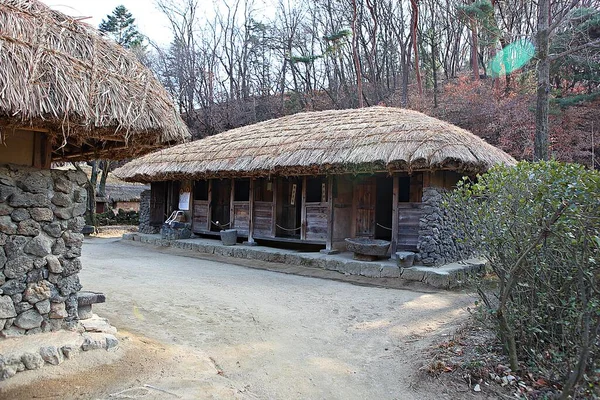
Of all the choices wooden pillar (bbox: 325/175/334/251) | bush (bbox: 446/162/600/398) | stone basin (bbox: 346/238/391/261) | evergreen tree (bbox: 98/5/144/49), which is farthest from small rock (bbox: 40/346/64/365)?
evergreen tree (bbox: 98/5/144/49)

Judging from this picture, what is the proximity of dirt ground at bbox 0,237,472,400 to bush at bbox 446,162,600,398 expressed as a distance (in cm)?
85

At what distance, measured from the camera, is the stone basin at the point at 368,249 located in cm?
828

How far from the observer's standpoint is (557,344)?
3.36m

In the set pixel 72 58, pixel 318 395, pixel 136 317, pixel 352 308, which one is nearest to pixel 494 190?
pixel 318 395

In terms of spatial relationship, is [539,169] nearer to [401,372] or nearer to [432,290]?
[401,372]

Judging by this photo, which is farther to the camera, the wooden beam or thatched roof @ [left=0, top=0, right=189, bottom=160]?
the wooden beam

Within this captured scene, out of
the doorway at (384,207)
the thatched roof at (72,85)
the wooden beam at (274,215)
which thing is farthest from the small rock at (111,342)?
the doorway at (384,207)

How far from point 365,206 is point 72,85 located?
7603mm

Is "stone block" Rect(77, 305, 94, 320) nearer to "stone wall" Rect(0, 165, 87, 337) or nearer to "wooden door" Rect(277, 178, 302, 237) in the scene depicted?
"stone wall" Rect(0, 165, 87, 337)

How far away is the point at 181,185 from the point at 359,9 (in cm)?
1444

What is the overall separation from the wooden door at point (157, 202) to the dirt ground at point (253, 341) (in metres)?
6.30

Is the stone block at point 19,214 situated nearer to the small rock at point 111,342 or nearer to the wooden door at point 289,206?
the small rock at point 111,342

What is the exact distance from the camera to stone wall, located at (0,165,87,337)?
3336 mm

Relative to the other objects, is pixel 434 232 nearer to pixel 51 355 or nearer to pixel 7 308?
pixel 51 355
